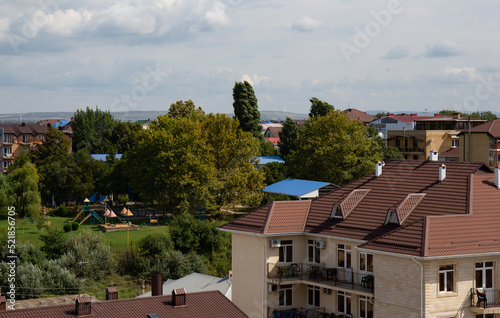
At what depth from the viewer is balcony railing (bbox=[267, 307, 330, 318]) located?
28.8 m

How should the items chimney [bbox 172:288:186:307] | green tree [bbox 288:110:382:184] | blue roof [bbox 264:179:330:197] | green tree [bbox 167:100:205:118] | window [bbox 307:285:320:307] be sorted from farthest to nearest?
green tree [bbox 167:100:205:118]
green tree [bbox 288:110:382:184]
blue roof [bbox 264:179:330:197]
window [bbox 307:285:320:307]
chimney [bbox 172:288:186:307]

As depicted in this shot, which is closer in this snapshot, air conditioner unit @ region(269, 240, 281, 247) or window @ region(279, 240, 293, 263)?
air conditioner unit @ region(269, 240, 281, 247)

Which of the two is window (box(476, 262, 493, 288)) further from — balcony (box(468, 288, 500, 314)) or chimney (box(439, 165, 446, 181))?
chimney (box(439, 165, 446, 181))

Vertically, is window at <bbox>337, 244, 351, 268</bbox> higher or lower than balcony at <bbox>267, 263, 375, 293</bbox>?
higher

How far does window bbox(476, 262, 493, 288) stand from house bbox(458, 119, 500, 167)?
50.8 meters

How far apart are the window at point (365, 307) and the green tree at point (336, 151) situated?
3231 cm

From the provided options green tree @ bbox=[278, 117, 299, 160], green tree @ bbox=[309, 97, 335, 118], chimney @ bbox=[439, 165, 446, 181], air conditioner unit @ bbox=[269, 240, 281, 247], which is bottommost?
air conditioner unit @ bbox=[269, 240, 281, 247]

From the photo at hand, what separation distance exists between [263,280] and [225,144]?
3288 centimetres

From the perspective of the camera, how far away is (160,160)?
5812 cm

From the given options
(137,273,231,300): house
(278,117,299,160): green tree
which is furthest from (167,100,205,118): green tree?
(137,273,231,300): house

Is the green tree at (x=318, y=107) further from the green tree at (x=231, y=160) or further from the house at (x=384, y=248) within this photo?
the house at (x=384, y=248)

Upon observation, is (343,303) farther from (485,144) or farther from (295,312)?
(485,144)

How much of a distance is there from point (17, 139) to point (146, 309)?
88.4 meters

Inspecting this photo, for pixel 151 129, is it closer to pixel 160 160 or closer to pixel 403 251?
pixel 160 160
